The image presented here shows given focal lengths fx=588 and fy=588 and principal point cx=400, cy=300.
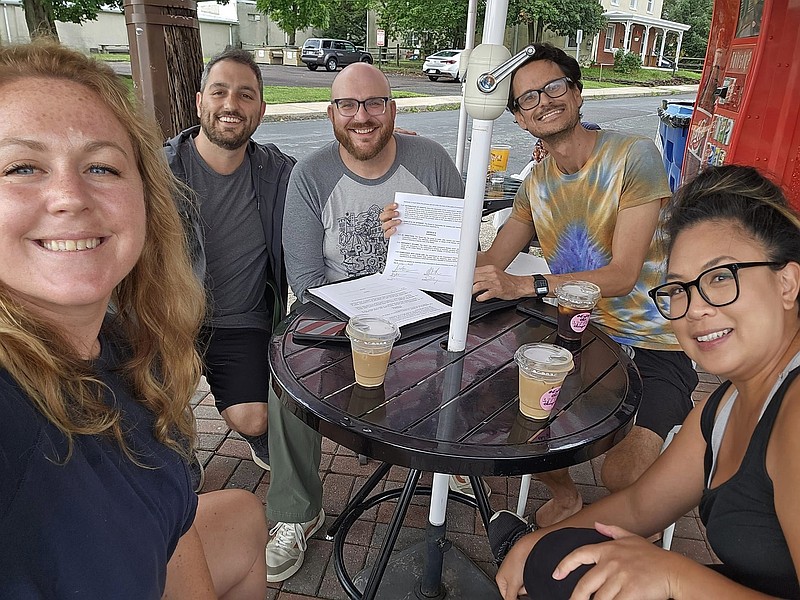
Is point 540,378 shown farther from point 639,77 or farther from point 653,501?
point 639,77

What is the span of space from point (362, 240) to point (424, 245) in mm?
503

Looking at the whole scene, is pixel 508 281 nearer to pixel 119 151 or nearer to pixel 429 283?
pixel 429 283

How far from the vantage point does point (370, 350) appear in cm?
140

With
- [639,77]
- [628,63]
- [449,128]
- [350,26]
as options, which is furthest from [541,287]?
[350,26]

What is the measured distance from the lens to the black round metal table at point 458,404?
1.24 meters

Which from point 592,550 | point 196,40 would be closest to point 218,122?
point 196,40

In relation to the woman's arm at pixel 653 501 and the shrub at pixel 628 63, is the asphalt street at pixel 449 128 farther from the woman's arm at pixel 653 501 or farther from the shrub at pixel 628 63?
the shrub at pixel 628 63

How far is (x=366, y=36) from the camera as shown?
1411 inches

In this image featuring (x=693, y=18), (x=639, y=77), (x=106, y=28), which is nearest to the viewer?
(x=106, y=28)

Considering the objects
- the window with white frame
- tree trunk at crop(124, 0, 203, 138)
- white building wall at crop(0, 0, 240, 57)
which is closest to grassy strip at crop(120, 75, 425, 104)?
white building wall at crop(0, 0, 240, 57)

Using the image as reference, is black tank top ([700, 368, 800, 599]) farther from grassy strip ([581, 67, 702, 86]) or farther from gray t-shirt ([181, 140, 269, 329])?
grassy strip ([581, 67, 702, 86])

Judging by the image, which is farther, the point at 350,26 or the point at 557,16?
the point at 350,26

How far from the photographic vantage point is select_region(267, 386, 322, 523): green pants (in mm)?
2172

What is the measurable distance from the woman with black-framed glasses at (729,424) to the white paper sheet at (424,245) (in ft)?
2.64
